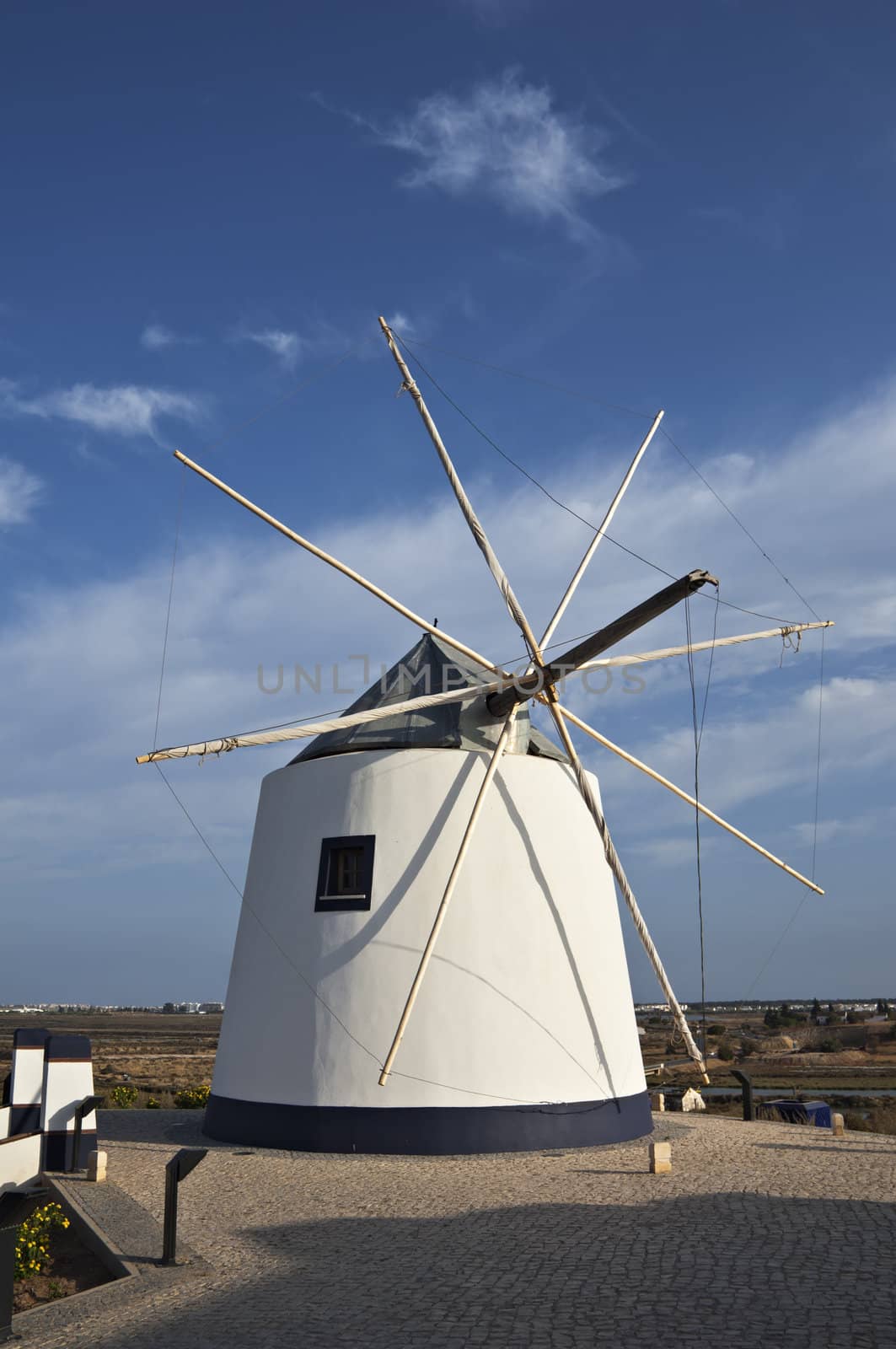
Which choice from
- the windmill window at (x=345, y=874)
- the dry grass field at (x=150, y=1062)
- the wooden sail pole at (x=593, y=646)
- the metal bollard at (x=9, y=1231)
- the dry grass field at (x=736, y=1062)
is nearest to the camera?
the metal bollard at (x=9, y=1231)

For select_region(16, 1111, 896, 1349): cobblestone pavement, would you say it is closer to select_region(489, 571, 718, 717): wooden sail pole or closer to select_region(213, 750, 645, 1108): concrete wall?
select_region(213, 750, 645, 1108): concrete wall

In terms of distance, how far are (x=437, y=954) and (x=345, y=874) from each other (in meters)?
1.63

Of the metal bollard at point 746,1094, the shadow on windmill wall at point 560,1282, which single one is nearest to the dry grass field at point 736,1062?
the metal bollard at point 746,1094

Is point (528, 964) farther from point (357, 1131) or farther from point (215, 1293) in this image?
point (215, 1293)

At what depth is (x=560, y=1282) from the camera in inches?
287

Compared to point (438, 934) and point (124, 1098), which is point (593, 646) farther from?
point (124, 1098)

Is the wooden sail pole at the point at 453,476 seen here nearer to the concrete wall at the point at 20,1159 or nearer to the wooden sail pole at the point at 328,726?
the wooden sail pole at the point at 328,726

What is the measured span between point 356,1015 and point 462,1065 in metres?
1.42

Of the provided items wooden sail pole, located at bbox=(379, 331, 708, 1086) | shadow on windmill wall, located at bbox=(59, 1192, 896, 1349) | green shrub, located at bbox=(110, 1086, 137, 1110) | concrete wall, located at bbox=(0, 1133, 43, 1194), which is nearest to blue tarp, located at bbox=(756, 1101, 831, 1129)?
wooden sail pole, located at bbox=(379, 331, 708, 1086)

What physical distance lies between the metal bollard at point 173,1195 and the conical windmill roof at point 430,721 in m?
6.87

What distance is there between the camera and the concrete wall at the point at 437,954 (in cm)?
1321

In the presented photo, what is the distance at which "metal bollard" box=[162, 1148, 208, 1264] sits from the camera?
319 inches

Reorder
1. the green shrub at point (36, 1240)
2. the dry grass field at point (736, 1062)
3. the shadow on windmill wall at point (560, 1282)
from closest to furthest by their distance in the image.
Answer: the shadow on windmill wall at point (560, 1282) < the green shrub at point (36, 1240) < the dry grass field at point (736, 1062)

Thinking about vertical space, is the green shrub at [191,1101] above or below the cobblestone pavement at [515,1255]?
below
